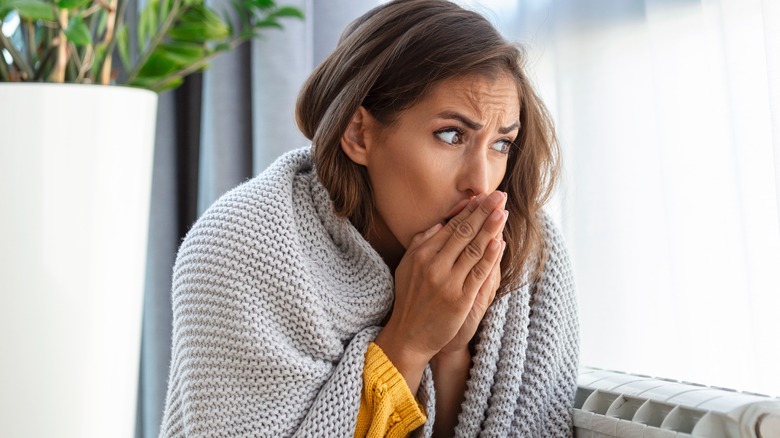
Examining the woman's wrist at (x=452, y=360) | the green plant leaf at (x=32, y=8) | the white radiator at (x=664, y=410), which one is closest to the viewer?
the white radiator at (x=664, y=410)

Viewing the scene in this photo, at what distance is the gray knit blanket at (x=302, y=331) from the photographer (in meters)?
1.02

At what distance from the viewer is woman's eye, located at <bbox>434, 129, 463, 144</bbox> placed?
1038 mm

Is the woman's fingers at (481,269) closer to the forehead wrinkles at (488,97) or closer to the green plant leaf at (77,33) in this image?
the forehead wrinkles at (488,97)

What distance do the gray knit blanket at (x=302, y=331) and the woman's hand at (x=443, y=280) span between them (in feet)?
0.18

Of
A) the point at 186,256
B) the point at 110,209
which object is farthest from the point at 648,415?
the point at 110,209

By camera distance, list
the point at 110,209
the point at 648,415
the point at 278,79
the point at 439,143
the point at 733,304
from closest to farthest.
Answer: the point at 648,415
the point at 439,143
the point at 733,304
the point at 110,209
the point at 278,79

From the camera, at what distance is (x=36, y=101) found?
1.23 meters

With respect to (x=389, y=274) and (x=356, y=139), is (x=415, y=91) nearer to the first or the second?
(x=356, y=139)

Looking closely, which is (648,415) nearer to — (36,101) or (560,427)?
(560,427)

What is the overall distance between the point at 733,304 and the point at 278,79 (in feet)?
3.47

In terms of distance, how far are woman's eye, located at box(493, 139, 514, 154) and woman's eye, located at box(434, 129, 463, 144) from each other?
0.23 ft

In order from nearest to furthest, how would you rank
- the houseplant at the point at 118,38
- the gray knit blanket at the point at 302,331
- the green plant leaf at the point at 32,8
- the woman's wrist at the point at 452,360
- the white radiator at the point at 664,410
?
1. the white radiator at the point at 664,410
2. the gray knit blanket at the point at 302,331
3. the woman's wrist at the point at 452,360
4. the green plant leaf at the point at 32,8
5. the houseplant at the point at 118,38

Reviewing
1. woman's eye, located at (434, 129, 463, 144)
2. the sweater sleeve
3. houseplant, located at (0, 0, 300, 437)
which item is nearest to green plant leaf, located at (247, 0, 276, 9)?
houseplant, located at (0, 0, 300, 437)

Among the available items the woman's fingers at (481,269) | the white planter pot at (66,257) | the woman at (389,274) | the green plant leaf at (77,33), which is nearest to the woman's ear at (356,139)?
the woman at (389,274)
